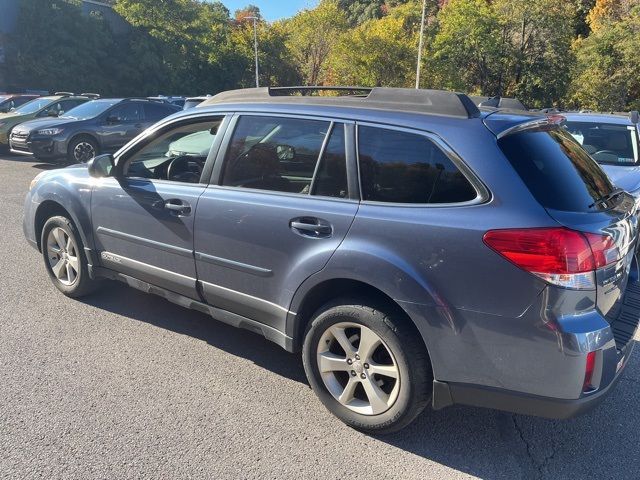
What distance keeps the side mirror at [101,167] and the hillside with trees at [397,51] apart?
1198 inches

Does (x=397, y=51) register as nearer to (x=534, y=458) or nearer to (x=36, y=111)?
(x=36, y=111)

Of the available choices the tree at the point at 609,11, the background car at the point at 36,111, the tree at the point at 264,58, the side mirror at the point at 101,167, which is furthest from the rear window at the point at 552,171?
the tree at the point at 264,58

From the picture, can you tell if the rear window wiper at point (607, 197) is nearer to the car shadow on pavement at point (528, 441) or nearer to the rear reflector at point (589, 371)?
the rear reflector at point (589, 371)

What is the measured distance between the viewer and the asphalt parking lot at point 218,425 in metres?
2.62

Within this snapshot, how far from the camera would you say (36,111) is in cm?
1404

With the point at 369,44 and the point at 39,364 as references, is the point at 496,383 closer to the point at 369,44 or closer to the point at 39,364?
the point at 39,364

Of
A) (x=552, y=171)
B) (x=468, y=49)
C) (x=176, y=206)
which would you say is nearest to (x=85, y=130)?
(x=176, y=206)

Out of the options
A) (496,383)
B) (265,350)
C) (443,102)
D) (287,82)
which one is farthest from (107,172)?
(287,82)

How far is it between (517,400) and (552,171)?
111 centimetres

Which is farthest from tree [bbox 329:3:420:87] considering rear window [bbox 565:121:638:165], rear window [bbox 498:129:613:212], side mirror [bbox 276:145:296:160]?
rear window [bbox 498:129:613:212]

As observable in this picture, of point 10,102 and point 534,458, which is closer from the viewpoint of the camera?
point 534,458

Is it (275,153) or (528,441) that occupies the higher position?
(275,153)

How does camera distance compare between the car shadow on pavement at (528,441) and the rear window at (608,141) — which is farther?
the rear window at (608,141)

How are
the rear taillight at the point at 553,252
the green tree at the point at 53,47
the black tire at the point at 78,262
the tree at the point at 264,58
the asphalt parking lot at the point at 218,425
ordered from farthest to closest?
1. the tree at the point at 264,58
2. the green tree at the point at 53,47
3. the black tire at the point at 78,262
4. the asphalt parking lot at the point at 218,425
5. the rear taillight at the point at 553,252
